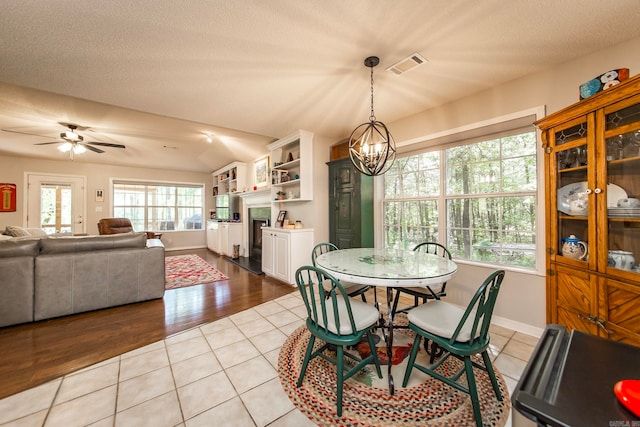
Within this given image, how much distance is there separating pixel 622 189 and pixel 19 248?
543 centimetres

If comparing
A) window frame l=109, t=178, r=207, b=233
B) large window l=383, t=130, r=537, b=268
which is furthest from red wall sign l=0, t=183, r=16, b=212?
large window l=383, t=130, r=537, b=268

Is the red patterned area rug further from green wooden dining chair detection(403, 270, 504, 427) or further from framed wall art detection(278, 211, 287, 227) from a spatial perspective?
green wooden dining chair detection(403, 270, 504, 427)

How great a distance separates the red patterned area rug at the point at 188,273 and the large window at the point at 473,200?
3273mm

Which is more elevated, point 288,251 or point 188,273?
point 288,251

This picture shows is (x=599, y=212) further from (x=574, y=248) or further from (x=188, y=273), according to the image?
(x=188, y=273)

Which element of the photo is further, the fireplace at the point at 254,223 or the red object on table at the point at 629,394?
the fireplace at the point at 254,223

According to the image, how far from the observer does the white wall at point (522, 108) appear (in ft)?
6.52

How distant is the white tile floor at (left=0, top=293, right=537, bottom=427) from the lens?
1.39 m

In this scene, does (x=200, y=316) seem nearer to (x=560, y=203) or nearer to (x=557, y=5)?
(x=560, y=203)

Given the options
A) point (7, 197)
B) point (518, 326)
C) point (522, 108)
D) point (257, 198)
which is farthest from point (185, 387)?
point (7, 197)

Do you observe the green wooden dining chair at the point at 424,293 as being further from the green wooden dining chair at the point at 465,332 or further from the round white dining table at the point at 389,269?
the green wooden dining chair at the point at 465,332

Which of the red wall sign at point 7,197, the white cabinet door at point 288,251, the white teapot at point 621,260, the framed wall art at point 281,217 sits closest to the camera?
the white teapot at point 621,260

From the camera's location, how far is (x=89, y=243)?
2.98m

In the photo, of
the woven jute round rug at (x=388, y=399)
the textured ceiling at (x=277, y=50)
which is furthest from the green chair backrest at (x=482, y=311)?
the textured ceiling at (x=277, y=50)
